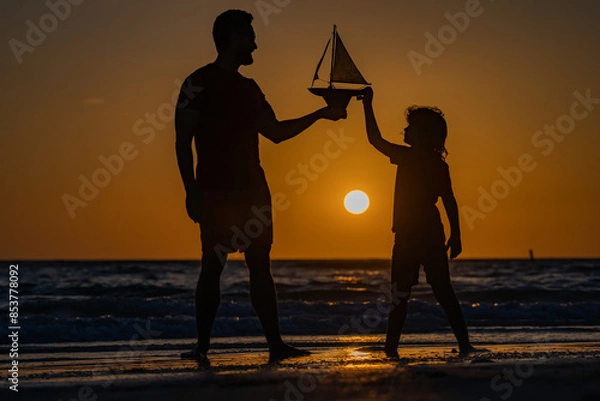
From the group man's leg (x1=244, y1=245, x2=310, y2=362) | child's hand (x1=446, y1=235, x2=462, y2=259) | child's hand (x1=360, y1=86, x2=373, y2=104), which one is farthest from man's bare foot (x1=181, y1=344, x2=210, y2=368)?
child's hand (x1=360, y1=86, x2=373, y2=104)

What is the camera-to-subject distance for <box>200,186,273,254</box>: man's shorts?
5945mm

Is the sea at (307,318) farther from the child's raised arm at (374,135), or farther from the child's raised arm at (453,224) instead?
the child's raised arm at (374,135)

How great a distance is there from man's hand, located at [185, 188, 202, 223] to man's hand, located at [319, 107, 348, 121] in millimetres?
1025

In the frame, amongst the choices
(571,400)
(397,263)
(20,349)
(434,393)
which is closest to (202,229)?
(397,263)

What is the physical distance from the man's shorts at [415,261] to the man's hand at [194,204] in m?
1.64

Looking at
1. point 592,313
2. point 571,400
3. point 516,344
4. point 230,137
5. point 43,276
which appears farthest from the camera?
point 43,276

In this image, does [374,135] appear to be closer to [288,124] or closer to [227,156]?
[288,124]

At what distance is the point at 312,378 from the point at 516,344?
5.12 m

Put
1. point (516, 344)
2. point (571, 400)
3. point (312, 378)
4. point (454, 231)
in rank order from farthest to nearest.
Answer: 1. point (516, 344)
2. point (454, 231)
3. point (312, 378)
4. point (571, 400)

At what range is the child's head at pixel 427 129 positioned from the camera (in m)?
6.75

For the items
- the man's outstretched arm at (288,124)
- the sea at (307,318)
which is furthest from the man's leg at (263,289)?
the sea at (307,318)

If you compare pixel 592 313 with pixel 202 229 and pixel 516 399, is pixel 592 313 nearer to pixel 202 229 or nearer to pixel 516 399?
pixel 202 229

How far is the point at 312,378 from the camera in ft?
14.2

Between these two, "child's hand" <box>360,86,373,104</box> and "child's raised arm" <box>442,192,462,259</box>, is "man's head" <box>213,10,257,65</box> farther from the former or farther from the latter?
"child's raised arm" <box>442,192,462,259</box>
